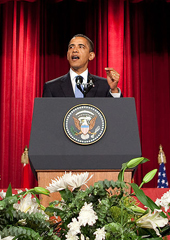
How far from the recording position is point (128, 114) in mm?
1897

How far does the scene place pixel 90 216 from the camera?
635 mm

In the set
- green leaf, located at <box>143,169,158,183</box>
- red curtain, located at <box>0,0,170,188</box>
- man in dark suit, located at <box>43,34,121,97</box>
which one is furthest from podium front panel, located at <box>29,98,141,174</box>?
red curtain, located at <box>0,0,170,188</box>

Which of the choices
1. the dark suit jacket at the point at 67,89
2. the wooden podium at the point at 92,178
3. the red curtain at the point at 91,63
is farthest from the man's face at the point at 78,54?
the red curtain at the point at 91,63

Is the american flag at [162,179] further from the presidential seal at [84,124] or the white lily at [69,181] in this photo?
the white lily at [69,181]

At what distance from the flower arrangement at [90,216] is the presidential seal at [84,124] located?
1098 mm

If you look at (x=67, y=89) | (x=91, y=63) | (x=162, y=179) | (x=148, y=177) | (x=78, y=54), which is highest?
(x=91, y=63)

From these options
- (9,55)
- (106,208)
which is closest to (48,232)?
(106,208)

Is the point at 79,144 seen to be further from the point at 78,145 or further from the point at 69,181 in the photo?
the point at 69,181

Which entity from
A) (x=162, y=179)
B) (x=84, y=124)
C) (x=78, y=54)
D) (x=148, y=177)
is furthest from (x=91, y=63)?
(x=148, y=177)

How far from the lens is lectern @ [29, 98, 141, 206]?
1782 mm

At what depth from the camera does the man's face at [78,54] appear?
8.42 feet

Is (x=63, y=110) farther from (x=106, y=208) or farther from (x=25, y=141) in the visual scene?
(x=25, y=141)

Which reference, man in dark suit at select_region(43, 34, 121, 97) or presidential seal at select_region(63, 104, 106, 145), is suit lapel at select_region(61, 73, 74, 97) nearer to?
man in dark suit at select_region(43, 34, 121, 97)

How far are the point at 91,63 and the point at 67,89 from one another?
12.0 ft
